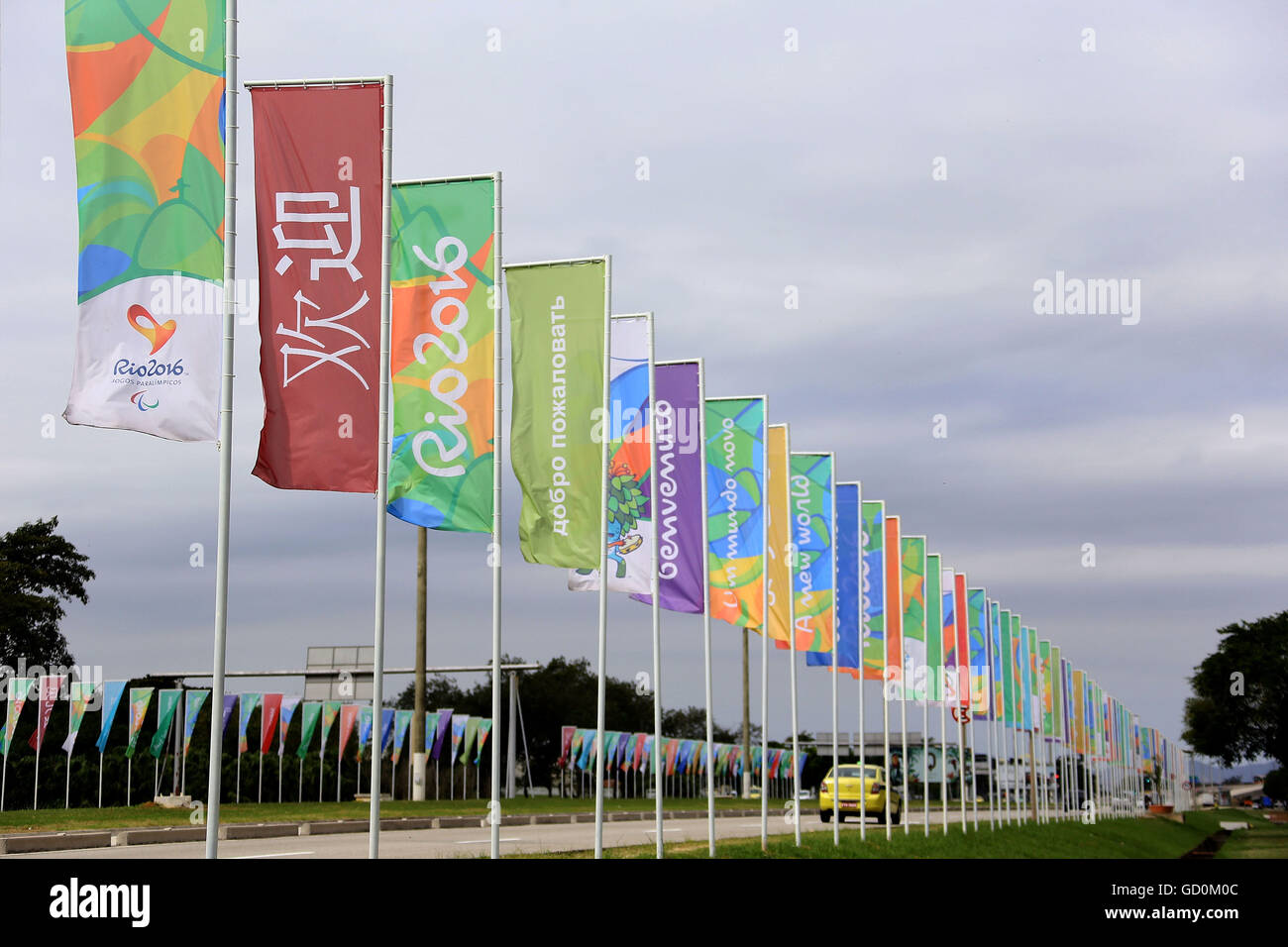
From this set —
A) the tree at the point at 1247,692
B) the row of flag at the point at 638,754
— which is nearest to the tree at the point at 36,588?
the row of flag at the point at 638,754

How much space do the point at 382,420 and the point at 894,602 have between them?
21714 mm

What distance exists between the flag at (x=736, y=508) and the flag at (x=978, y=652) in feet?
60.7

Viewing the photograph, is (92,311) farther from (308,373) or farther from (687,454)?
(687,454)

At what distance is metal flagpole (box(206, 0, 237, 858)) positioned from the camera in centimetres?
1206

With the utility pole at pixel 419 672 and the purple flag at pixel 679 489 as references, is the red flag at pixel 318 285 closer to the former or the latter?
the purple flag at pixel 679 489

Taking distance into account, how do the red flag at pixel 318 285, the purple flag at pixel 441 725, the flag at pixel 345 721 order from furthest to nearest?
the purple flag at pixel 441 725 → the flag at pixel 345 721 → the red flag at pixel 318 285

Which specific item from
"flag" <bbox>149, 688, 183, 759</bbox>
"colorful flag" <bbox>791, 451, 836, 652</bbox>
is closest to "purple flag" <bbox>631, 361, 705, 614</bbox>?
"colorful flag" <bbox>791, 451, 836, 652</bbox>

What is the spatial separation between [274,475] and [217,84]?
3.84 metres

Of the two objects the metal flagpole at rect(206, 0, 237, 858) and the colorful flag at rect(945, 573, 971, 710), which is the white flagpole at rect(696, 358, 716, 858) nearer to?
the metal flagpole at rect(206, 0, 237, 858)

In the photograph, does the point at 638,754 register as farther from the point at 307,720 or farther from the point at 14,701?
the point at 14,701

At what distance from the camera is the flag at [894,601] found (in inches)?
1297

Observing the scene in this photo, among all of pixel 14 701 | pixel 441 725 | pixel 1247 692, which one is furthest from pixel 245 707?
pixel 1247 692
